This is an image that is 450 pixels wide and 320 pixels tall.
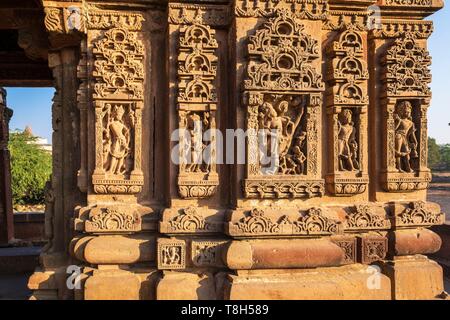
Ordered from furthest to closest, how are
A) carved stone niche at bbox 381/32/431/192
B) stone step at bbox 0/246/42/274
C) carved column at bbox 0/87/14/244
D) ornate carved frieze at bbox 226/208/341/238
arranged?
carved column at bbox 0/87/14/244
stone step at bbox 0/246/42/274
carved stone niche at bbox 381/32/431/192
ornate carved frieze at bbox 226/208/341/238

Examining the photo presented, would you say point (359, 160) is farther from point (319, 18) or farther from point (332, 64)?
point (319, 18)

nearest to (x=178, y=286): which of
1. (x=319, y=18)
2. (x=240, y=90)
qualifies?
(x=240, y=90)

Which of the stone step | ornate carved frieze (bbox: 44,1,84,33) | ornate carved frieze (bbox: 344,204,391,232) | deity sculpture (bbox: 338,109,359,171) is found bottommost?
the stone step

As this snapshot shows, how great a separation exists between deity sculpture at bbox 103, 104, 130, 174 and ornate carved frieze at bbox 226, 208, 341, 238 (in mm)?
1299

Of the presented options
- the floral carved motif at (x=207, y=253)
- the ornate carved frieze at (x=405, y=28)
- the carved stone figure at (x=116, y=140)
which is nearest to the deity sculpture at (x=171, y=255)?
the floral carved motif at (x=207, y=253)

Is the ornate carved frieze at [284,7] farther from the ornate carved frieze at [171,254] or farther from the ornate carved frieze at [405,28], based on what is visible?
the ornate carved frieze at [171,254]

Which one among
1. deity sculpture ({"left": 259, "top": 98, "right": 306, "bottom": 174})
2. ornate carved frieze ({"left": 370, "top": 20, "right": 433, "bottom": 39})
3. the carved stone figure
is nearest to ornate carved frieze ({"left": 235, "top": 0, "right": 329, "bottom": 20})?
ornate carved frieze ({"left": 370, "top": 20, "right": 433, "bottom": 39})

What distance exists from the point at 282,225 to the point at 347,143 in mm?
1183

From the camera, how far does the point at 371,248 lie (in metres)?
3.95

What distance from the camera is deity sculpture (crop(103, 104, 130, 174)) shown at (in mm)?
3744

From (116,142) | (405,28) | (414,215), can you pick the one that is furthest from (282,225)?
(405,28)

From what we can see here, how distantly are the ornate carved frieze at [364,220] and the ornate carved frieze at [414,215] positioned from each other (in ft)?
0.43

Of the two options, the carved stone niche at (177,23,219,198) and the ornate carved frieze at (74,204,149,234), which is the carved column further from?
the carved stone niche at (177,23,219,198)

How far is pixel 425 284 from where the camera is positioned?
3908mm
